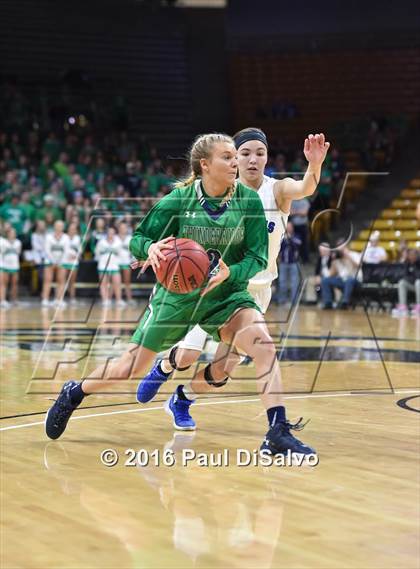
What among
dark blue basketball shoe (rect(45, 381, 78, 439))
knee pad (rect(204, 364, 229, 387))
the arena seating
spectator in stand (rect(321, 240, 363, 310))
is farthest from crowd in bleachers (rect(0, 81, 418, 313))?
dark blue basketball shoe (rect(45, 381, 78, 439))

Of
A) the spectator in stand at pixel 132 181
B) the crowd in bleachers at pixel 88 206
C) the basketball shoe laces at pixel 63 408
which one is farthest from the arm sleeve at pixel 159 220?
the spectator in stand at pixel 132 181

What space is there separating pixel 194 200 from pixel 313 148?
70 cm

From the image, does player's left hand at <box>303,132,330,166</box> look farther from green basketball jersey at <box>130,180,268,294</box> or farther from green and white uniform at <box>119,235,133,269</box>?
green and white uniform at <box>119,235,133,269</box>

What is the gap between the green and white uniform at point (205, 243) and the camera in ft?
18.2

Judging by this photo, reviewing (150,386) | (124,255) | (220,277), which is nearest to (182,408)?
(150,386)

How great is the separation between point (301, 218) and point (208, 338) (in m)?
8.51

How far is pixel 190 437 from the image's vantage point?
604 cm

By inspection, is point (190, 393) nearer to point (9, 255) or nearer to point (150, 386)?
point (150, 386)

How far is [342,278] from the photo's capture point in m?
17.9

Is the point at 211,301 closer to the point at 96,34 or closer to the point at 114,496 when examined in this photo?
the point at 114,496

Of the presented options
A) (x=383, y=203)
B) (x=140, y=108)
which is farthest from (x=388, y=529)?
(x=140, y=108)

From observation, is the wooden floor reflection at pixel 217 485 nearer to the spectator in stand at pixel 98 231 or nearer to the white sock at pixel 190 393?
the white sock at pixel 190 393

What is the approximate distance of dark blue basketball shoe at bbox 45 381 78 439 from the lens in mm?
5739

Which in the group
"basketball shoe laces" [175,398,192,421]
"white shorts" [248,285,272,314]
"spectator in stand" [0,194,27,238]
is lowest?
"spectator in stand" [0,194,27,238]
